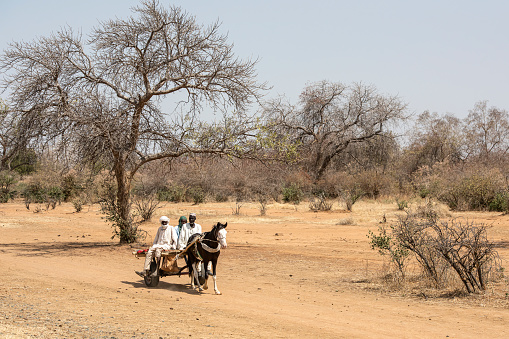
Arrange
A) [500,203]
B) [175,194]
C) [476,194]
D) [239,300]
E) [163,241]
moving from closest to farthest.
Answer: [239,300]
[163,241]
[500,203]
[476,194]
[175,194]

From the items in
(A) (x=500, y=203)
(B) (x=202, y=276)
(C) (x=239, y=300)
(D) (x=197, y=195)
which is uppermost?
(D) (x=197, y=195)

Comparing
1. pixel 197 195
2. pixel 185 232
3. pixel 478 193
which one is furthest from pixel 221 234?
pixel 197 195

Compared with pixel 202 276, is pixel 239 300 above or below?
below

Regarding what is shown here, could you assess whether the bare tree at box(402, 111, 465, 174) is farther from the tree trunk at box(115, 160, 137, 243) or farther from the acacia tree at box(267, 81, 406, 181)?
the tree trunk at box(115, 160, 137, 243)

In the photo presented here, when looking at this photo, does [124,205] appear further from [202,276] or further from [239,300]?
[239,300]

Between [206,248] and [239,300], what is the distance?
1.20 m

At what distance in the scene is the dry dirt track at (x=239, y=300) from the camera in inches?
295

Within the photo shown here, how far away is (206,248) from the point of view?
33.4 ft

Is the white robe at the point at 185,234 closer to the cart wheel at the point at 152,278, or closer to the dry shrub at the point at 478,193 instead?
the cart wheel at the point at 152,278

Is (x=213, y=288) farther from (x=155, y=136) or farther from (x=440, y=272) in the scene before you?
(x=155, y=136)

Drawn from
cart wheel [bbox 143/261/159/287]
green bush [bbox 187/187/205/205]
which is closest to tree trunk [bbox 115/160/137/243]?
cart wheel [bbox 143/261/159/287]

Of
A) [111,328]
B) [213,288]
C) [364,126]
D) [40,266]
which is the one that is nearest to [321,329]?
[111,328]

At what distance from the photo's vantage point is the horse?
32.9 feet

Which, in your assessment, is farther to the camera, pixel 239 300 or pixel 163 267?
pixel 163 267
